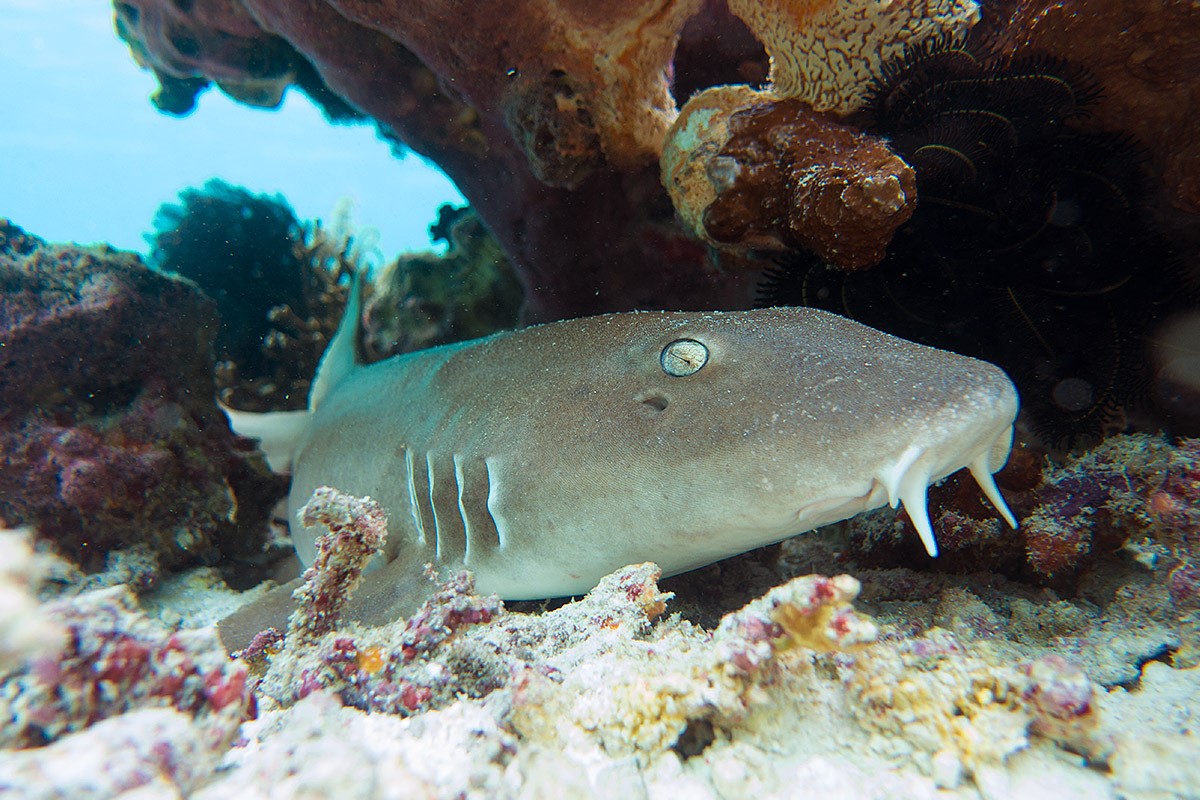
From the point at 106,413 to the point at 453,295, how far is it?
3202 mm

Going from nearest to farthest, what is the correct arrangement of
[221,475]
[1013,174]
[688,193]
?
1. [1013,174]
2. [688,193]
3. [221,475]

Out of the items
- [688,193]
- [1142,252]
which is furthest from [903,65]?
[1142,252]

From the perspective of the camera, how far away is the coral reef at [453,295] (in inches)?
243

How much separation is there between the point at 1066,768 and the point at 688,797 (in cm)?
89

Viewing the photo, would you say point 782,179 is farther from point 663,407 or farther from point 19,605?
point 19,605

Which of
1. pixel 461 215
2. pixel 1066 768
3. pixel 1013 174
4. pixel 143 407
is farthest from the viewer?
pixel 461 215

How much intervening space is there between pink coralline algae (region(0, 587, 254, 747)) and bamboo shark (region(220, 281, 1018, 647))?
58.6 inches

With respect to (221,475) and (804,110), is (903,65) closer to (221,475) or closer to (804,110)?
(804,110)

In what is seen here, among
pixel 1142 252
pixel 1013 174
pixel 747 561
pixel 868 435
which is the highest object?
pixel 1013 174

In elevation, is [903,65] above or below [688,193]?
above

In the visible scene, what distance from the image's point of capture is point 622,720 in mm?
1494

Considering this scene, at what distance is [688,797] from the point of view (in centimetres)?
135

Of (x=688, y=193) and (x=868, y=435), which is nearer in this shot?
(x=868, y=435)

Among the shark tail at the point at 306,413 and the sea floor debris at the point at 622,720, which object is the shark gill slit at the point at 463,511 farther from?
the shark tail at the point at 306,413
